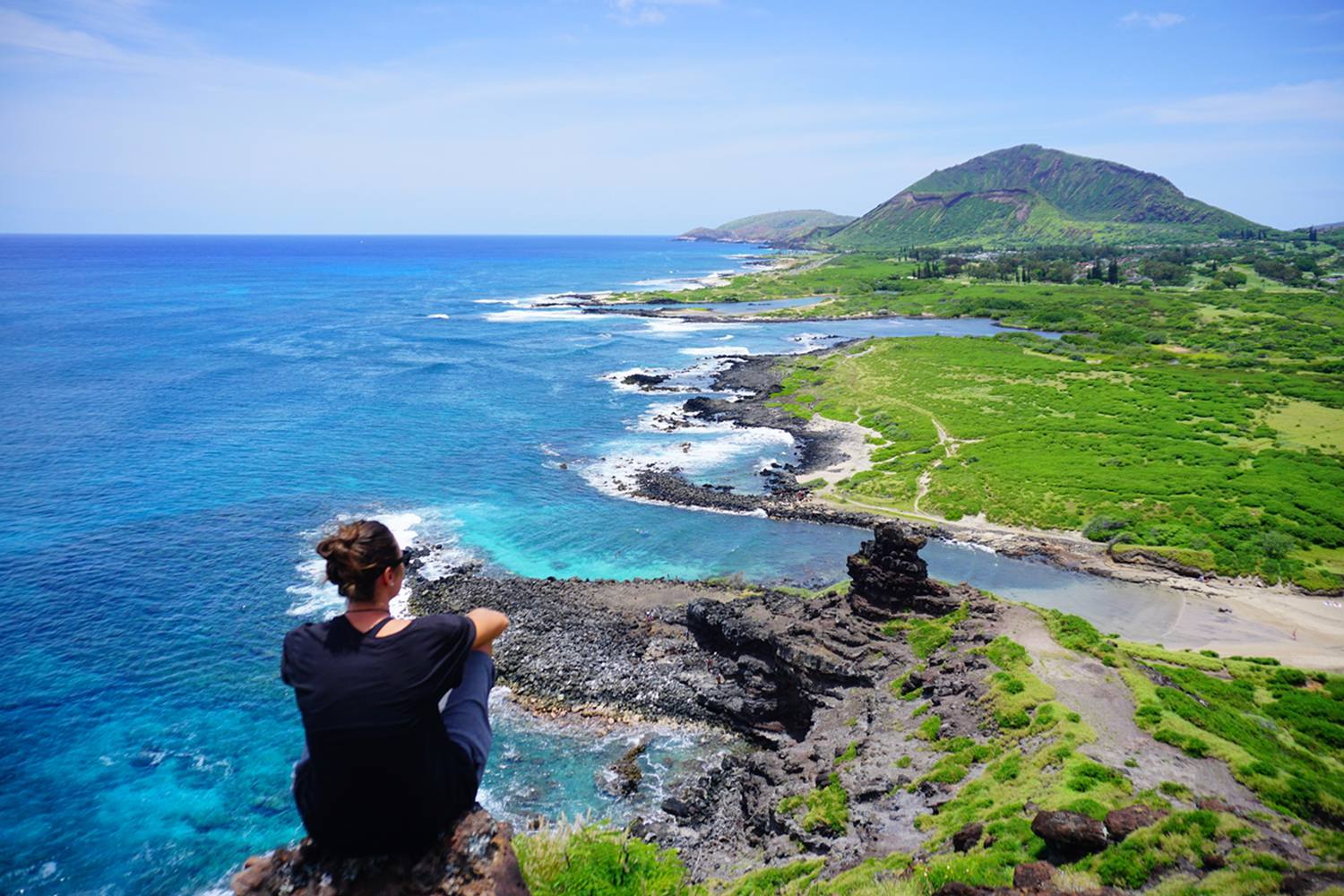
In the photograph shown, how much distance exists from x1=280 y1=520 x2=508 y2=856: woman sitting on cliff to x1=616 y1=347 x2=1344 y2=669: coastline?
1595 inches

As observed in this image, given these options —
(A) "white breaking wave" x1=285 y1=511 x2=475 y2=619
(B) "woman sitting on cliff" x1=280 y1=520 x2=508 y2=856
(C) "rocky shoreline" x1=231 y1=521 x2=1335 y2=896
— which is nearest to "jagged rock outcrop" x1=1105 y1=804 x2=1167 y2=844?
(C) "rocky shoreline" x1=231 y1=521 x2=1335 y2=896

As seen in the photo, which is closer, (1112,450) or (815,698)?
(815,698)

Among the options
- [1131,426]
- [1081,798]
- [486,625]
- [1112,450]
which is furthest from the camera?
[1131,426]

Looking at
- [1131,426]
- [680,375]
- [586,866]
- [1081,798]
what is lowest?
[680,375]

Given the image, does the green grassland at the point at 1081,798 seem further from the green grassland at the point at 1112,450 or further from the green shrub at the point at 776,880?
the green grassland at the point at 1112,450

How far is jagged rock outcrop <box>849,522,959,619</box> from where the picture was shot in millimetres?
33500

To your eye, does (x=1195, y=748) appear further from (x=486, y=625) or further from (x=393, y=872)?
(x=393, y=872)

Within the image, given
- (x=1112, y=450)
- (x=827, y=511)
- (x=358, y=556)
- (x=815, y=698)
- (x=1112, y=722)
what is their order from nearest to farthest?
(x=358, y=556) < (x=1112, y=722) < (x=815, y=698) < (x=827, y=511) < (x=1112, y=450)

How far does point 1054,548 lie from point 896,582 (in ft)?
65.1

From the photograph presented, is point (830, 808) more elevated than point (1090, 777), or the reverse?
point (1090, 777)

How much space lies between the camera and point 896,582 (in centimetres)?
3394

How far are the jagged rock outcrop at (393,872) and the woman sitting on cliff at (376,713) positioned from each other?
0.10 m

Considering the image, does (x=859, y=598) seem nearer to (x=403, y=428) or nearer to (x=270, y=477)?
(x=270, y=477)

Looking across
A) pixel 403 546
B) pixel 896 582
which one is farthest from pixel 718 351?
pixel 896 582
